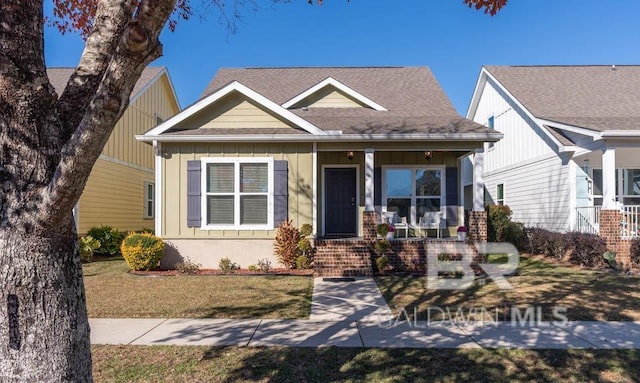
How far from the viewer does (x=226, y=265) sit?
1043 cm

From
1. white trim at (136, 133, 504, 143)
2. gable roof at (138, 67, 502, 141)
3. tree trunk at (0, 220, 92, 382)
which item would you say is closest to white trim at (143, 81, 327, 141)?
gable roof at (138, 67, 502, 141)

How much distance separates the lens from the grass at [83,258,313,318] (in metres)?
6.41

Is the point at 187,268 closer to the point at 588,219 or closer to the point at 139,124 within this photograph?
the point at 139,124

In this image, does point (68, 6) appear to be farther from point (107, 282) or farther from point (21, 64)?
point (107, 282)

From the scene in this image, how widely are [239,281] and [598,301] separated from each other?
665cm

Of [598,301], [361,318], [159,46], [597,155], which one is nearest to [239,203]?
[361,318]

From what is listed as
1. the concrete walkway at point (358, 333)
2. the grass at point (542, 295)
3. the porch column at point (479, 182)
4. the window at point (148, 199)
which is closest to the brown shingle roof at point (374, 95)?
the porch column at point (479, 182)

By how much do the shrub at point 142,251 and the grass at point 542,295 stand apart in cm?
533

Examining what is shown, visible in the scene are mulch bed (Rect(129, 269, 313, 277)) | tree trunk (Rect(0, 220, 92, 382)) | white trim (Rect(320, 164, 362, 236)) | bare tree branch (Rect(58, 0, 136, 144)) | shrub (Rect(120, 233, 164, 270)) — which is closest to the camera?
tree trunk (Rect(0, 220, 92, 382))

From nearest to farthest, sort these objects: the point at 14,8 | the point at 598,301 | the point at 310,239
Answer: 1. the point at 14,8
2. the point at 598,301
3. the point at 310,239

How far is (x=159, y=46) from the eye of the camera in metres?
2.37

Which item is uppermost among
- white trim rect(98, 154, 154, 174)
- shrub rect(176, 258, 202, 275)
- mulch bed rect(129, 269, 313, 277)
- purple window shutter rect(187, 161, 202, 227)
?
white trim rect(98, 154, 154, 174)

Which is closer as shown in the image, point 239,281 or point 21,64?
point 21,64

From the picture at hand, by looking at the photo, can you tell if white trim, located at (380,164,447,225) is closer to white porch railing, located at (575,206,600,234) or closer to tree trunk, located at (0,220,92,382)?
white porch railing, located at (575,206,600,234)
